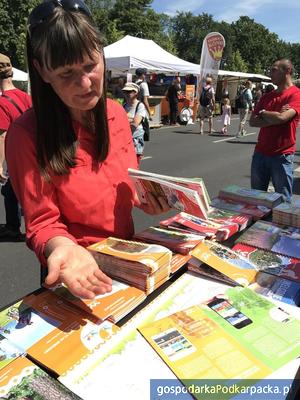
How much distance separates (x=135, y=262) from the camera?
115 centimetres

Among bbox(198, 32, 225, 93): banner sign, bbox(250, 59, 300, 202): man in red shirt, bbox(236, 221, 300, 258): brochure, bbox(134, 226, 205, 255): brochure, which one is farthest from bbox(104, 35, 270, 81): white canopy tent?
bbox(134, 226, 205, 255): brochure

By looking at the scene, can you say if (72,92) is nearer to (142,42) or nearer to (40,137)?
(40,137)

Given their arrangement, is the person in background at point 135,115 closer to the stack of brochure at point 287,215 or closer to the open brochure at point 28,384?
the stack of brochure at point 287,215

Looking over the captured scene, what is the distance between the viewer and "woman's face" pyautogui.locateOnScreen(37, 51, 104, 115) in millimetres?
1081

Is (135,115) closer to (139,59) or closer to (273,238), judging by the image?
(273,238)

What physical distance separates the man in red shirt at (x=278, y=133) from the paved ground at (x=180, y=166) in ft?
4.65

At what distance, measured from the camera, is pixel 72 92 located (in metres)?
1.11

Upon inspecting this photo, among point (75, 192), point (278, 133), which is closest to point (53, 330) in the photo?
point (75, 192)

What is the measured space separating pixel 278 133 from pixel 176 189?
2575 mm

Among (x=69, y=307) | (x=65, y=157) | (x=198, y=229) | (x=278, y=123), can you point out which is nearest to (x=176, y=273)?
(x=198, y=229)

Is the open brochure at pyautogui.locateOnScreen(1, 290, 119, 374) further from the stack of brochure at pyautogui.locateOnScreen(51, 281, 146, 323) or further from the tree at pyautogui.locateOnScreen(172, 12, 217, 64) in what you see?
the tree at pyautogui.locateOnScreen(172, 12, 217, 64)

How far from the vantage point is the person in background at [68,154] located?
1.03 metres

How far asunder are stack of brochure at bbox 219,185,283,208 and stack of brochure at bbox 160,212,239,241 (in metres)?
0.39

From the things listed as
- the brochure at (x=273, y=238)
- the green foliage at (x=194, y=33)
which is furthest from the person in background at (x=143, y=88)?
the green foliage at (x=194, y=33)
